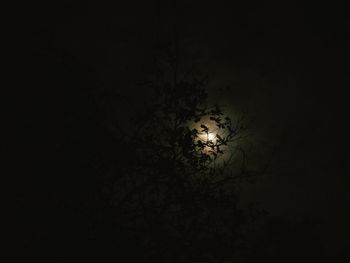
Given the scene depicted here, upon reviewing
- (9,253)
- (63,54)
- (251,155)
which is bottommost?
(9,253)

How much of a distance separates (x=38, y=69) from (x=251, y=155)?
12186 mm

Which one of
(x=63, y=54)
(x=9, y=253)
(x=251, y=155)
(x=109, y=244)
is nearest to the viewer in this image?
(x=9, y=253)

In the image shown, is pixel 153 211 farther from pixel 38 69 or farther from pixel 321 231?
pixel 321 231

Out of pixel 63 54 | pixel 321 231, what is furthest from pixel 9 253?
pixel 321 231

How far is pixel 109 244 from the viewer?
8750 mm

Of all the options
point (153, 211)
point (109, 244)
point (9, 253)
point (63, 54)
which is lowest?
point (9, 253)

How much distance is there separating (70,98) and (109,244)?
9.03 feet

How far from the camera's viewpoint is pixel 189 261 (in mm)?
9148

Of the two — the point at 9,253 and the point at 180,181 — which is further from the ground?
the point at 180,181

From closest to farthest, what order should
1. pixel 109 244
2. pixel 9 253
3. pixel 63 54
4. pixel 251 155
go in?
1. pixel 9 253
2. pixel 109 244
3. pixel 63 54
4. pixel 251 155

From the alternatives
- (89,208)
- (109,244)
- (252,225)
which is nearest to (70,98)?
(89,208)

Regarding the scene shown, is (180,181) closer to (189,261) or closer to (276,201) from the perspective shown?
(189,261)

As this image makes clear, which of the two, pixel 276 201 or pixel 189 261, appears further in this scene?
pixel 276 201

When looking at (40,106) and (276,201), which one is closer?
(40,106)
